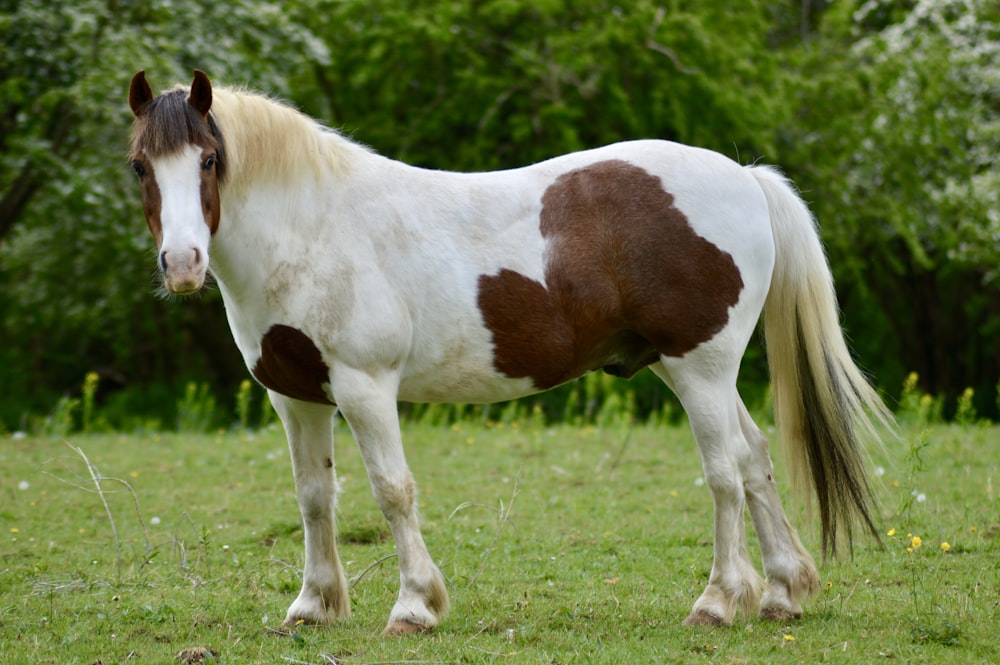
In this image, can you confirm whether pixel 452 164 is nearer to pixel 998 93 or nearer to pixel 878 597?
pixel 998 93

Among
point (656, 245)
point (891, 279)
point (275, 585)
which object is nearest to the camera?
point (656, 245)

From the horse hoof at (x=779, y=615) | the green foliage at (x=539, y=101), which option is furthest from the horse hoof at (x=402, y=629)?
the green foliage at (x=539, y=101)

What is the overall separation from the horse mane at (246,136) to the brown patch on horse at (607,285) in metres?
0.90

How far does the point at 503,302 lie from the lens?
4.33 metres

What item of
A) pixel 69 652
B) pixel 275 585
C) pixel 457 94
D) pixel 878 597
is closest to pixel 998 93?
pixel 457 94

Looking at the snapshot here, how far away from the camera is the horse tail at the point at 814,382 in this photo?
459 cm

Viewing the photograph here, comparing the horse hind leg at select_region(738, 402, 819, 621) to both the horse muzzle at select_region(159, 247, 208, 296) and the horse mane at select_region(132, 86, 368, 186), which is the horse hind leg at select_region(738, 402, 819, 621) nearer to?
the horse mane at select_region(132, 86, 368, 186)

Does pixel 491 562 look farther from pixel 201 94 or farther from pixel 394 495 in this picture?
pixel 201 94

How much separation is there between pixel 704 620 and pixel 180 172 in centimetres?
274

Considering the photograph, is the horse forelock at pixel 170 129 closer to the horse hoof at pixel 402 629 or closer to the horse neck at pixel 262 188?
the horse neck at pixel 262 188

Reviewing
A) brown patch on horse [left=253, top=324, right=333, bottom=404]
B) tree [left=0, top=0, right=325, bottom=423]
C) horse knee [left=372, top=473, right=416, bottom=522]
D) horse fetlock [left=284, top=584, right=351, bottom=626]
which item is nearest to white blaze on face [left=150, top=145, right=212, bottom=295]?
brown patch on horse [left=253, top=324, right=333, bottom=404]

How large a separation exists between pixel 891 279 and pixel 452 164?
33.7 feet

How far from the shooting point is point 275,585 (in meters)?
5.21

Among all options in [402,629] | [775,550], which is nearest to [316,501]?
[402,629]
